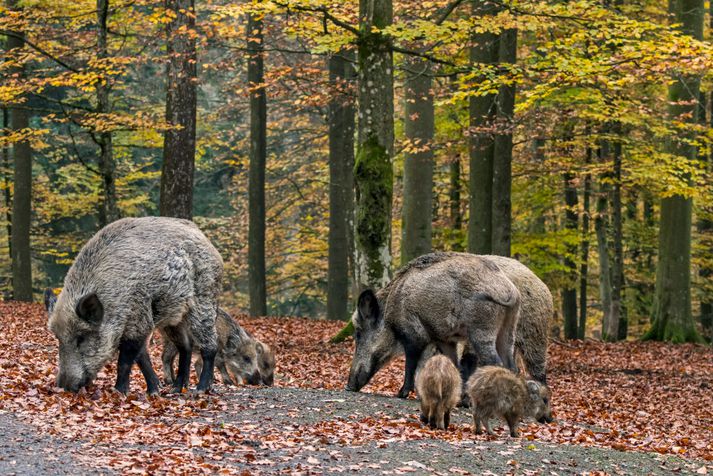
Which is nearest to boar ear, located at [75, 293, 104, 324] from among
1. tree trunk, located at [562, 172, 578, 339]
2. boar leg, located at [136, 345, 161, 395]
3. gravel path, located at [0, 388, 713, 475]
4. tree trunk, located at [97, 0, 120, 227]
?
boar leg, located at [136, 345, 161, 395]

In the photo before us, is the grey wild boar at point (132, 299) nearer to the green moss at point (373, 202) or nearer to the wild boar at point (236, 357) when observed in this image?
the wild boar at point (236, 357)

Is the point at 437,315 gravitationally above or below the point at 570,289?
above

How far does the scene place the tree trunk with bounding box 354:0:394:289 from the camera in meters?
16.2

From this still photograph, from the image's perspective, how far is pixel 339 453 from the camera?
8039 mm

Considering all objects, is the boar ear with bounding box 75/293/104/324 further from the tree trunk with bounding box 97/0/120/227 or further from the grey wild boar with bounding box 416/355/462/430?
the tree trunk with bounding box 97/0/120/227

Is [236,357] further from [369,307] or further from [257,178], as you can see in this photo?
[257,178]

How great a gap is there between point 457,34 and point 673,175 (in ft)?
26.7

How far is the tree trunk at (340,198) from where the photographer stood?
25.0 meters

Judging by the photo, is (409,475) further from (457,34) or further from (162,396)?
(457,34)

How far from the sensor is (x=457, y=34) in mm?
17562

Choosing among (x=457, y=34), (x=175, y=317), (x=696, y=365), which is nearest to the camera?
(x=175, y=317)

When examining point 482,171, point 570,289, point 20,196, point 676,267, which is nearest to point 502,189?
point 482,171

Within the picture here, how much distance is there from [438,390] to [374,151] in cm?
761

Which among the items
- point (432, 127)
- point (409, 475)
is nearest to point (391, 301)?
point (409, 475)
